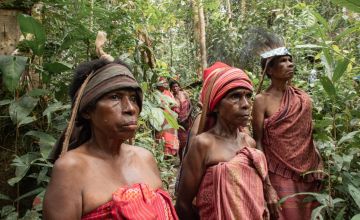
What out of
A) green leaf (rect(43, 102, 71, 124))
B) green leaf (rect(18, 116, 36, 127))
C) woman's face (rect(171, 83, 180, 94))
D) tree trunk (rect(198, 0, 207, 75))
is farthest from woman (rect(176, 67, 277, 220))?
tree trunk (rect(198, 0, 207, 75))

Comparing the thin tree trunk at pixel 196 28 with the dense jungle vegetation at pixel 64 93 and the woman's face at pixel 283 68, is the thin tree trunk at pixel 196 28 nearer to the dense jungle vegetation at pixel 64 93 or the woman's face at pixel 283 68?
the dense jungle vegetation at pixel 64 93

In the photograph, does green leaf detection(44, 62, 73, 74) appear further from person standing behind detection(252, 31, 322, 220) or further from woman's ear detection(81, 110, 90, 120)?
person standing behind detection(252, 31, 322, 220)

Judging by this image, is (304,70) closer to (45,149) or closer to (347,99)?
(347,99)

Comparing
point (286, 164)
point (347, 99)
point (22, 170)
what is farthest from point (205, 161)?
point (347, 99)

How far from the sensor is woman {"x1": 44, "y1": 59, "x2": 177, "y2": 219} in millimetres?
1680

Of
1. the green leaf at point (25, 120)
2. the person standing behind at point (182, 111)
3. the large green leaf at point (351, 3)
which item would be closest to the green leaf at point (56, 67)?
the green leaf at point (25, 120)

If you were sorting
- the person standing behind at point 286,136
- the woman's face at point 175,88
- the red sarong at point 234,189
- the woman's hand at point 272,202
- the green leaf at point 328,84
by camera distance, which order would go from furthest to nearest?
the woman's face at point 175,88 → the person standing behind at point 286,136 → the green leaf at point 328,84 → the woman's hand at point 272,202 → the red sarong at point 234,189

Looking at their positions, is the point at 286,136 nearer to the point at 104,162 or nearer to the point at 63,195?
the point at 104,162

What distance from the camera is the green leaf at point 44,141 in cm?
262

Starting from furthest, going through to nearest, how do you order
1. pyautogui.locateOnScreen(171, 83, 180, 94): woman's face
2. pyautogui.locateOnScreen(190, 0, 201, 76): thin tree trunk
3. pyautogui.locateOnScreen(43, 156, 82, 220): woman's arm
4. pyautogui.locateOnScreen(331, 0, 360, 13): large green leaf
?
pyautogui.locateOnScreen(190, 0, 201, 76): thin tree trunk < pyautogui.locateOnScreen(171, 83, 180, 94): woman's face < pyautogui.locateOnScreen(331, 0, 360, 13): large green leaf < pyautogui.locateOnScreen(43, 156, 82, 220): woman's arm

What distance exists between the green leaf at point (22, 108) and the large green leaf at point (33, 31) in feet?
1.14

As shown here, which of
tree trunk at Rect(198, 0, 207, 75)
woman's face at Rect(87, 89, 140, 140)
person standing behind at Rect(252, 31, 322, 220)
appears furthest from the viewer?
tree trunk at Rect(198, 0, 207, 75)

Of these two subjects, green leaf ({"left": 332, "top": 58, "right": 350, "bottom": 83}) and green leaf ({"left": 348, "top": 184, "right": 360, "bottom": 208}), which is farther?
green leaf ({"left": 332, "top": 58, "right": 350, "bottom": 83})

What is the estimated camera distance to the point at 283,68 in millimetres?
3854
